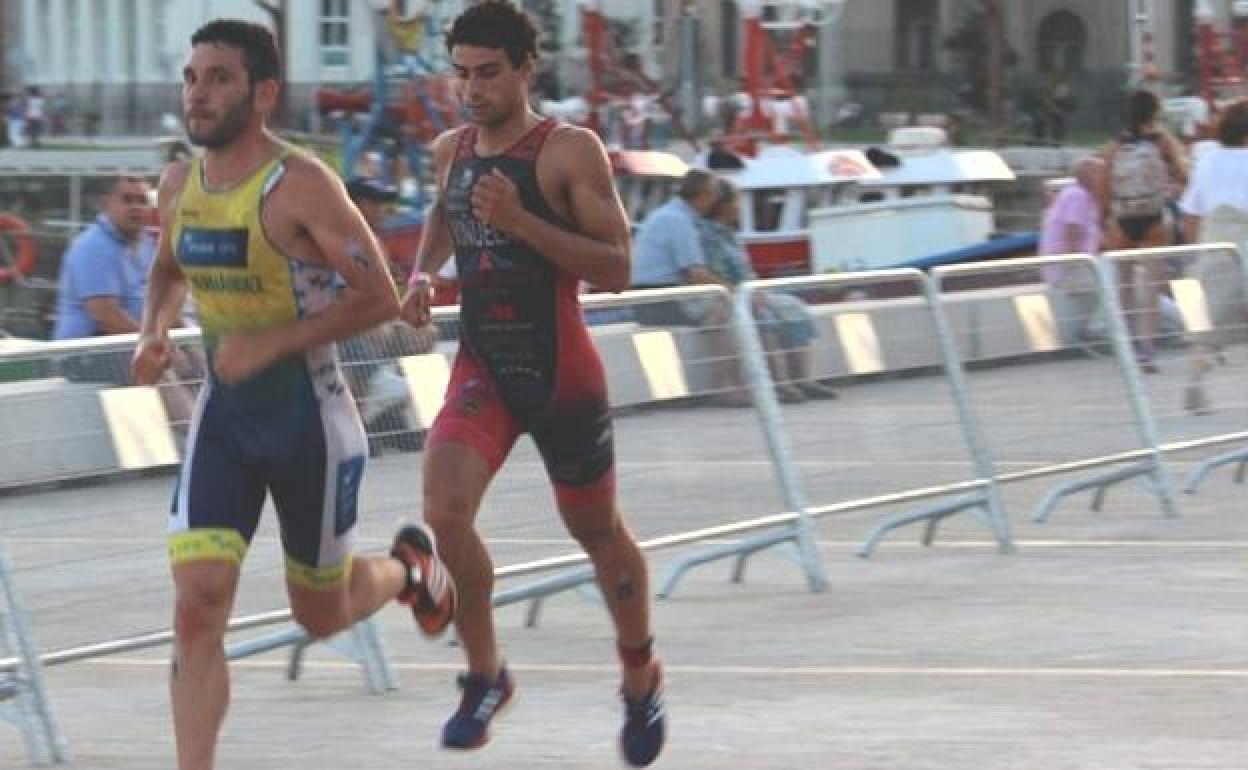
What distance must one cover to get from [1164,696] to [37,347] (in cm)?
323

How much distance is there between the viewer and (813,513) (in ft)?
43.0

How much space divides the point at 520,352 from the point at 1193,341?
25.2 feet

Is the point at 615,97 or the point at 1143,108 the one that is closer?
the point at 1143,108

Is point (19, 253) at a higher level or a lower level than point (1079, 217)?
lower

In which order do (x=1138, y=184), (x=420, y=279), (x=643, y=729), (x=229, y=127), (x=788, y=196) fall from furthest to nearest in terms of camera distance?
(x=788, y=196)
(x=1138, y=184)
(x=420, y=279)
(x=643, y=729)
(x=229, y=127)

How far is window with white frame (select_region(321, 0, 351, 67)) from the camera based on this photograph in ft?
281

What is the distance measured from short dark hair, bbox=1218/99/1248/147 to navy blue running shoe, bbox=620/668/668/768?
12.3 metres

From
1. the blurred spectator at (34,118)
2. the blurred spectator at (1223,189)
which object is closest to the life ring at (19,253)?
the blurred spectator at (1223,189)

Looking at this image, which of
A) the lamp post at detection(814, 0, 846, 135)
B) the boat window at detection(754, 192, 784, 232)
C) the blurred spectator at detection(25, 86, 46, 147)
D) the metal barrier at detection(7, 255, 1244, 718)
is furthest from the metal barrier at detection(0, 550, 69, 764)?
the lamp post at detection(814, 0, 846, 135)

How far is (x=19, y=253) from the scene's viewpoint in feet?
122

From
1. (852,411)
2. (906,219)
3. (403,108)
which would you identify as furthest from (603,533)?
(403,108)

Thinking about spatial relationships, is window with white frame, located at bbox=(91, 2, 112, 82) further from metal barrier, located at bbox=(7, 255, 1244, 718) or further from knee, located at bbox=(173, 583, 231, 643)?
knee, located at bbox=(173, 583, 231, 643)

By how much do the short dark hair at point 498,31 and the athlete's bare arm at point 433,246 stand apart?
0.26 m

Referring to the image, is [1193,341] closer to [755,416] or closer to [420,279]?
[755,416]
